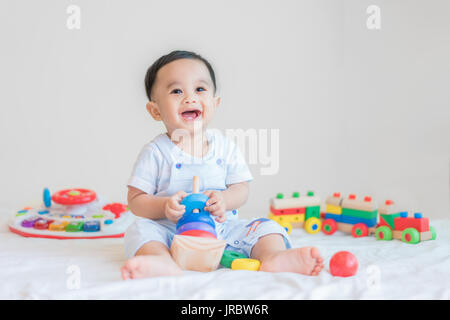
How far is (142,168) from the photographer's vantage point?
3.81ft

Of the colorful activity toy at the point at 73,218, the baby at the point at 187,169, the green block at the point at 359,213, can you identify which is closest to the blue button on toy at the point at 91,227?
the colorful activity toy at the point at 73,218

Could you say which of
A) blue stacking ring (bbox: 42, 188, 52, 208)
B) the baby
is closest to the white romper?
the baby

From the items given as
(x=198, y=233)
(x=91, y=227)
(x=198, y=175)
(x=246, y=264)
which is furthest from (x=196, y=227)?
(x=91, y=227)

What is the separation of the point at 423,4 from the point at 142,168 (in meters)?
1.44

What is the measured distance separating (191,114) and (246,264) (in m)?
0.39

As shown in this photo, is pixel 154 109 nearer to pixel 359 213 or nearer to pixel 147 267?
pixel 147 267

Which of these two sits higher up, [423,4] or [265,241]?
[423,4]

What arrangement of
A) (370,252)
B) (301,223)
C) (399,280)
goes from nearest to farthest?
(399,280)
(370,252)
(301,223)

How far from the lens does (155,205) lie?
1086 millimetres

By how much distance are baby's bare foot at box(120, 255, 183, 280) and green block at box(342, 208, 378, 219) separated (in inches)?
27.3

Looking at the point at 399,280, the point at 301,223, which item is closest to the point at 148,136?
the point at 301,223

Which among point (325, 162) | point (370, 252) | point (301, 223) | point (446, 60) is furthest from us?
point (325, 162)

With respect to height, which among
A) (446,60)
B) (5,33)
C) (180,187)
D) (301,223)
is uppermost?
(5,33)

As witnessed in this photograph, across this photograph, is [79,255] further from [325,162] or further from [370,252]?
[325,162]
